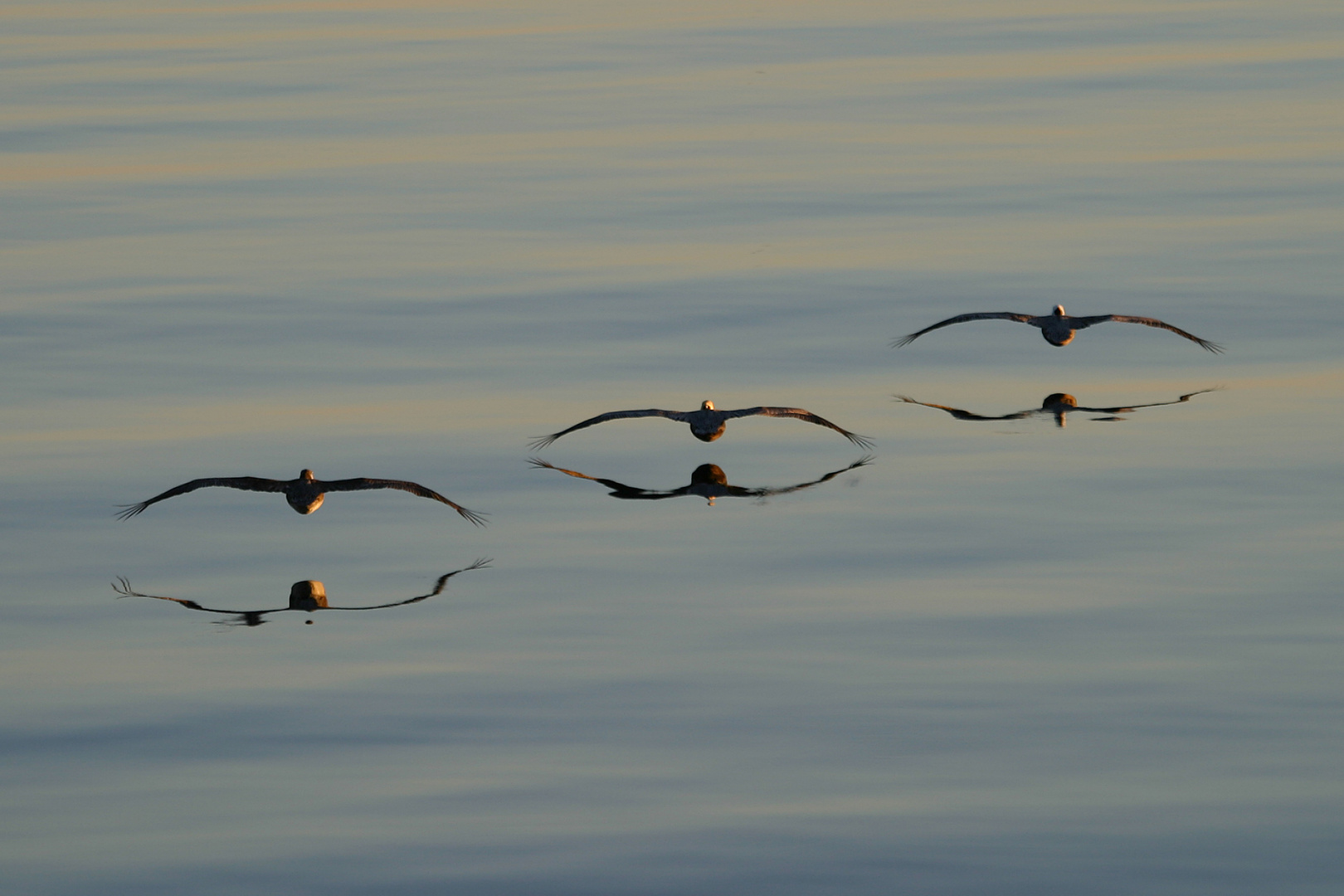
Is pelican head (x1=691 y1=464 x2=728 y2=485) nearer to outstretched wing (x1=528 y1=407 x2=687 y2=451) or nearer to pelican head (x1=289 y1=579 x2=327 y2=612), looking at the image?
outstretched wing (x1=528 y1=407 x2=687 y2=451)

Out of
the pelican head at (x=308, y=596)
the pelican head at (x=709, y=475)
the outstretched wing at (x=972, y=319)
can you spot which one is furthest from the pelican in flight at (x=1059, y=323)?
the pelican head at (x=308, y=596)

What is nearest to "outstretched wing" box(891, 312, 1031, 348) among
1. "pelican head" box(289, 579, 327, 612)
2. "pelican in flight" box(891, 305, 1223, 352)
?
"pelican in flight" box(891, 305, 1223, 352)

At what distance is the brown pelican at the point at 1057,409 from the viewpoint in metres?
40.6

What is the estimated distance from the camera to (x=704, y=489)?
122 feet

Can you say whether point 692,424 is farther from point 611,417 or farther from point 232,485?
point 232,485

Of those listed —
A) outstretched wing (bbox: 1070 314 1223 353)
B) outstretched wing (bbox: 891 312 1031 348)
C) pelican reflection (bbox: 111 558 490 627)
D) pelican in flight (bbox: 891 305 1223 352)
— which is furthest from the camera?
pelican in flight (bbox: 891 305 1223 352)

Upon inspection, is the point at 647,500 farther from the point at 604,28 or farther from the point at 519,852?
the point at 604,28

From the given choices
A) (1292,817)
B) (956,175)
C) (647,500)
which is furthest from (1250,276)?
(1292,817)

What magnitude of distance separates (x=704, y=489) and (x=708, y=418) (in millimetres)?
1516

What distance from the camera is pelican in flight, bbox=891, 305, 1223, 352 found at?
1697 inches

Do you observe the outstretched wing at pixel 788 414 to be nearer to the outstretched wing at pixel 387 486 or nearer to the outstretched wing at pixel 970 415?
the outstretched wing at pixel 970 415

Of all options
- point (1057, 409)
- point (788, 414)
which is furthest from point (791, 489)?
point (1057, 409)

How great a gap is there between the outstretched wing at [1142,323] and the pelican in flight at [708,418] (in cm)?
640

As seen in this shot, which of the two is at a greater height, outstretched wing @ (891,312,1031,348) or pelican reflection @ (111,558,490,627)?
outstretched wing @ (891,312,1031,348)
